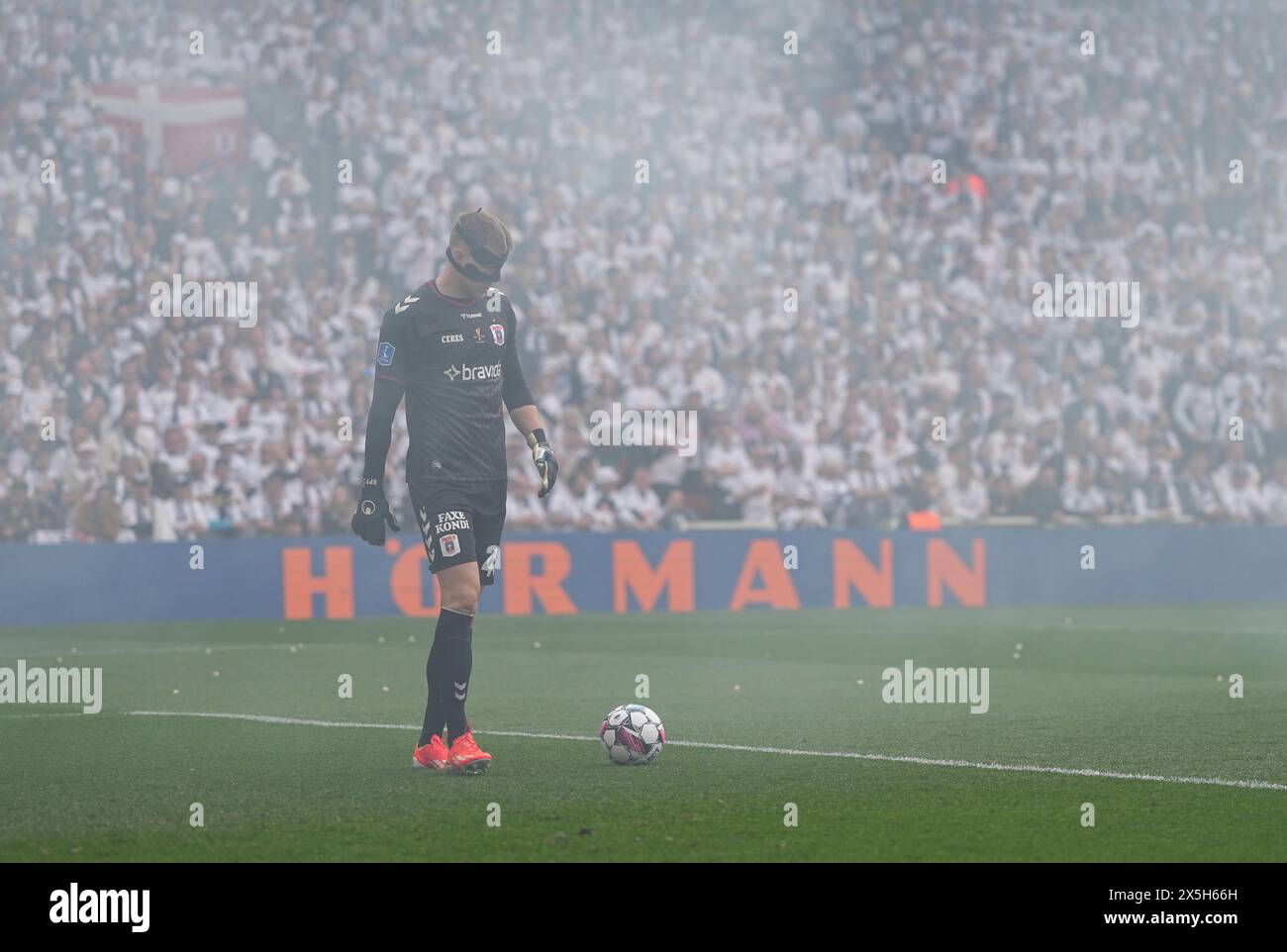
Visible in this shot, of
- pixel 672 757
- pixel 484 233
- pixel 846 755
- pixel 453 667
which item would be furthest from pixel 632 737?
pixel 484 233

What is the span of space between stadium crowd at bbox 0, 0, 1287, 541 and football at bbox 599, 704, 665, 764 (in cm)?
1151

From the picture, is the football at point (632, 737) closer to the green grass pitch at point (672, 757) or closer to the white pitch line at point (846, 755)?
the green grass pitch at point (672, 757)

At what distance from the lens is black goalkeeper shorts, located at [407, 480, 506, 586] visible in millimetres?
8320

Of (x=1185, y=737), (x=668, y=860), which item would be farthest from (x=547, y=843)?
(x=1185, y=737)

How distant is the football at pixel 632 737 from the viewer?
8.39 metres

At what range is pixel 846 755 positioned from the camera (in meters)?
8.74

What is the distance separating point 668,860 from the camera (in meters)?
6.07

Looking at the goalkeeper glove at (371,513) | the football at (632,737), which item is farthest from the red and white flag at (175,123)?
the football at (632,737)

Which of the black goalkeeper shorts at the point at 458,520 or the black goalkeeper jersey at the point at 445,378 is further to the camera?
the black goalkeeper jersey at the point at 445,378

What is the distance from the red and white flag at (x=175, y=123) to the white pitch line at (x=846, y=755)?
1292 cm

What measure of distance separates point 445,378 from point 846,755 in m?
2.50

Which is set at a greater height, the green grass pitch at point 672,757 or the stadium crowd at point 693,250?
the stadium crowd at point 693,250

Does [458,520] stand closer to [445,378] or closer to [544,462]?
[544,462]

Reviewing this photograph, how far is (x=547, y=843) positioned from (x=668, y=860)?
504mm
